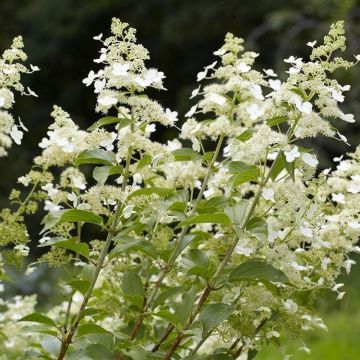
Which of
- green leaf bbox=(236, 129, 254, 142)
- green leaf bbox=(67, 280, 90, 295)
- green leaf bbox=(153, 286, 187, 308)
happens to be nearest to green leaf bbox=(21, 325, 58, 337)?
green leaf bbox=(67, 280, 90, 295)

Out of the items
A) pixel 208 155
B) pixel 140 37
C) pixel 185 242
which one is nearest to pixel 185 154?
pixel 208 155

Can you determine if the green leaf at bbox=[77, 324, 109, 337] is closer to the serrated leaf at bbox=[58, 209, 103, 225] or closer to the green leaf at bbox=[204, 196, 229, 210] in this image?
the serrated leaf at bbox=[58, 209, 103, 225]

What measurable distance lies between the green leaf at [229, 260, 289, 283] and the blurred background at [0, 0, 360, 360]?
691 centimetres

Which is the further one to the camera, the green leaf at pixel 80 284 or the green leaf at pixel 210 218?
the green leaf at pixel 80 284

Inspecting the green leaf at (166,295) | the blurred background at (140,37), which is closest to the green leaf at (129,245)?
the green leaf at (166,295)

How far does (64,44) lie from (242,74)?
8.25 meters

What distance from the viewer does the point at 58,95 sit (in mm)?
9938

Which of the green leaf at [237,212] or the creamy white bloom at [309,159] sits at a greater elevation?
the creamy white bloom at [309,159]

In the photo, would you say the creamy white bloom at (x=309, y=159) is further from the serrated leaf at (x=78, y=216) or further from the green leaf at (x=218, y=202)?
the serrated leaf at (x=78, y=216)

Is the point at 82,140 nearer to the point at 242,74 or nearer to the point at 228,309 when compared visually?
the point at 242,74

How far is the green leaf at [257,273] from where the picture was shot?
1631 mm

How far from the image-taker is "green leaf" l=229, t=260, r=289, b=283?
163 cm

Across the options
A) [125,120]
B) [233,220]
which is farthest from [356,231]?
[125,120]

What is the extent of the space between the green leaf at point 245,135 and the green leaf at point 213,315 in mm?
339
